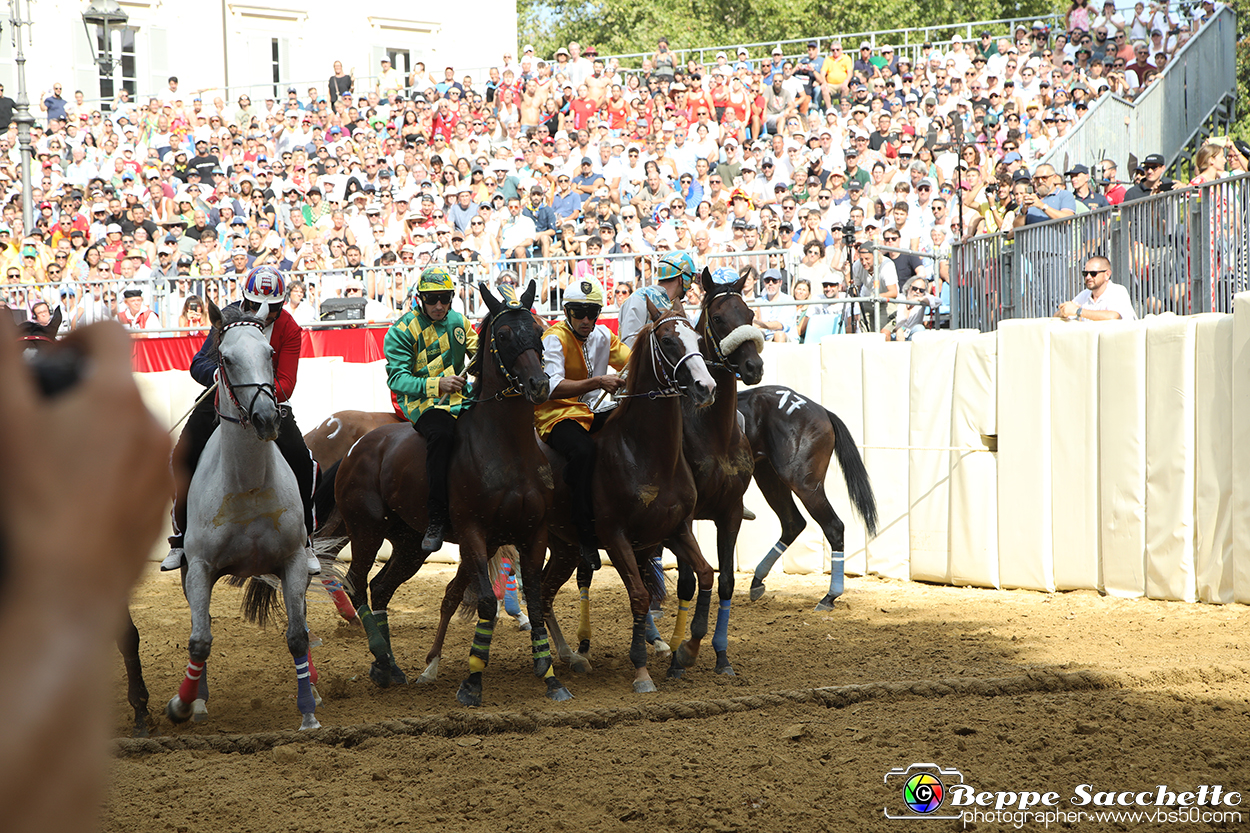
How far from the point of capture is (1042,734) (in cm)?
556

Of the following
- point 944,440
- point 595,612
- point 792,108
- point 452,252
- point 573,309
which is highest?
point 792,108

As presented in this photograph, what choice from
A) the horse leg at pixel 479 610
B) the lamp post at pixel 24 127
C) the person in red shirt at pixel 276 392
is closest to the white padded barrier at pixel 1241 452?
the horse leg at pixel 479 610

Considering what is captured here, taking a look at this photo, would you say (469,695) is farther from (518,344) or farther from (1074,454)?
(1074,454)

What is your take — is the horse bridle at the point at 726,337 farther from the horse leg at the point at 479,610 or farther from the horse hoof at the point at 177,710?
the horse hoof at the point at 177,710

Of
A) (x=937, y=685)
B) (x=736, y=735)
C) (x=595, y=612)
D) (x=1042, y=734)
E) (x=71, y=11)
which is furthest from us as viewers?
(x=71, y=11)

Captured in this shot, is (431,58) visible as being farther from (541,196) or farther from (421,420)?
(421,420)

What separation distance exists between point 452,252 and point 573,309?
863cm

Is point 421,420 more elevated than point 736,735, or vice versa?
point 421,420

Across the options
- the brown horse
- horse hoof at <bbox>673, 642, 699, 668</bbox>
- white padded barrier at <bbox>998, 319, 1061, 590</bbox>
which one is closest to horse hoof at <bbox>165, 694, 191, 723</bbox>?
the brown horse

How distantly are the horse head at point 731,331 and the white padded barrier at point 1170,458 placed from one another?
3.92 meters

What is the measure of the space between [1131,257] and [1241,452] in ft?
8.00

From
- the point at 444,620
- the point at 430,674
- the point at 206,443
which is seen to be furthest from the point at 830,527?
the point at 206,443

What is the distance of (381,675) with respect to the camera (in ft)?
25.3

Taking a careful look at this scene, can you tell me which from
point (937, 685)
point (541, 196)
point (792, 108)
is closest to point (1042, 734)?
point (937, 685)
